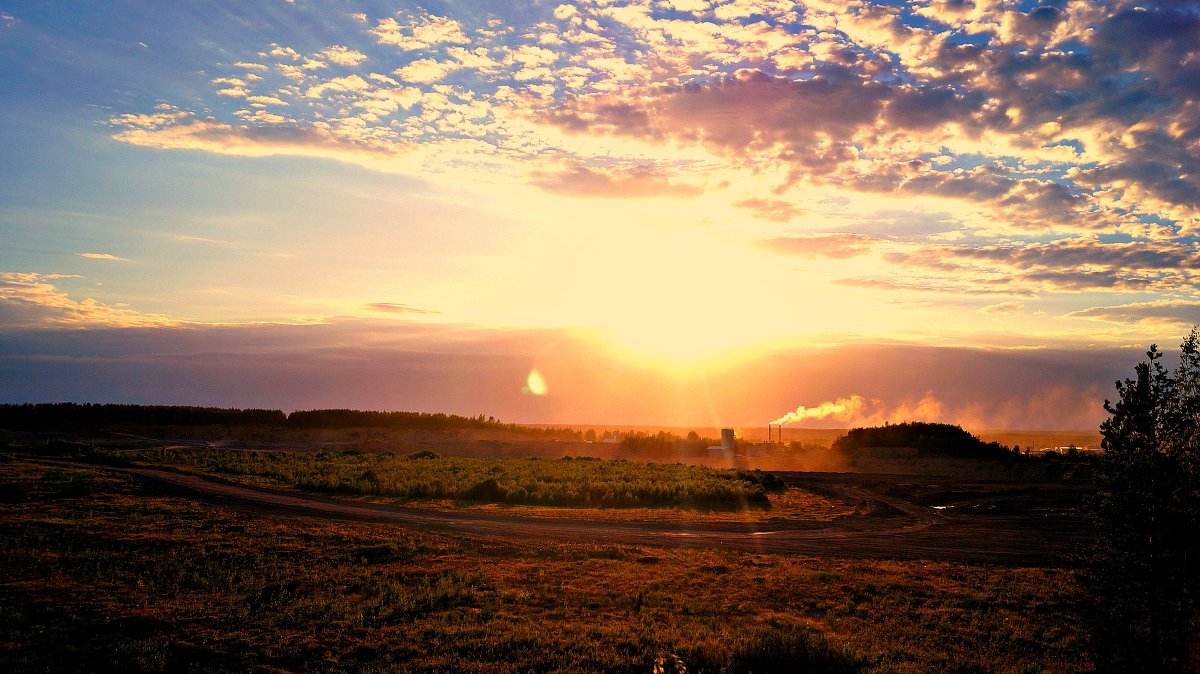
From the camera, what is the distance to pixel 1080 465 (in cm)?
5581

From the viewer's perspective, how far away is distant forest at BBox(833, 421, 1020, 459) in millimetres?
68500

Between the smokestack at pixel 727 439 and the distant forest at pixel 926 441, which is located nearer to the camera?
the distant forest at pixel 926 441

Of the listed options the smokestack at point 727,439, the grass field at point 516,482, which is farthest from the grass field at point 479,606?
the smokestack at point 727,439

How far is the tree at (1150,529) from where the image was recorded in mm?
10594

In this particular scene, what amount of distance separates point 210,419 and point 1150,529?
9777 cm

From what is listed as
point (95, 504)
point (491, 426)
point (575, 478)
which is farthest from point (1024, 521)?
point (491, 426)

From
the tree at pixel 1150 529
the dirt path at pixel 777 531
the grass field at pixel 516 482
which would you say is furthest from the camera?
the grass field at pixel 516 482

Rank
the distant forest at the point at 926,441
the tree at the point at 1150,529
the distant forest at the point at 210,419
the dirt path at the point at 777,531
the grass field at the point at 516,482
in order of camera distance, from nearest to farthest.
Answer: the tree at the point at 1150,529 < the dirt path at the point at 777,531 < the grass field at the point at 516,482 < the distant forest at the point at 926,441 < the distant forest at the point at 210,419

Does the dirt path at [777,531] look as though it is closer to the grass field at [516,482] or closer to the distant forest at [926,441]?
the grass field at [516,482]

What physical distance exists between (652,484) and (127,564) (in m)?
26.8

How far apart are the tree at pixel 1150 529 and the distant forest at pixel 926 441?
6148cm

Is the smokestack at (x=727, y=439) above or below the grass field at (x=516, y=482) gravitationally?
above

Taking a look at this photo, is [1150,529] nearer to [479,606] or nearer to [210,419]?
[479,606]

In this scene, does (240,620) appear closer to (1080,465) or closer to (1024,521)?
(1024,521)
